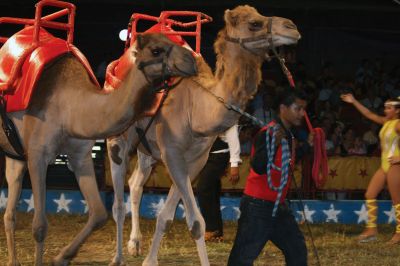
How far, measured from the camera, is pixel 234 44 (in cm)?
933

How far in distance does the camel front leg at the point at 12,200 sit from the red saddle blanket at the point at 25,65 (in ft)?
3.67

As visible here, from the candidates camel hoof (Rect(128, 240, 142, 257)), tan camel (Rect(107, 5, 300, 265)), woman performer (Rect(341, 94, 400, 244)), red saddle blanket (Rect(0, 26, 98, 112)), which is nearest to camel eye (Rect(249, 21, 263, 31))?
tan camel (Rect(107, 5, 300, 265))

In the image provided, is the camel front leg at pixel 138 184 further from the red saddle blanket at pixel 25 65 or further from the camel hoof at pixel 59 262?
the red saddle blanket at pixel 25 65

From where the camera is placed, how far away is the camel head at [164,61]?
8.25m

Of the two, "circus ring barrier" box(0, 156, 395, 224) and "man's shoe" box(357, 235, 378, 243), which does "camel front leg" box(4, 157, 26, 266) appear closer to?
"man's shoe" box(357, 235, 378, 243)

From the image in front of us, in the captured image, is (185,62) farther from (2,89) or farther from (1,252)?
(1,252)

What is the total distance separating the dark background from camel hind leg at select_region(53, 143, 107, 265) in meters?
12.7

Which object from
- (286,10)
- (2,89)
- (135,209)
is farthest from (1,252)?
(286,10)

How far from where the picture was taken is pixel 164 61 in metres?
8.26

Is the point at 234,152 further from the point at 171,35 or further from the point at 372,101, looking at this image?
the point at 372,101

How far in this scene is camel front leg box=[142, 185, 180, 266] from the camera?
9.94 m

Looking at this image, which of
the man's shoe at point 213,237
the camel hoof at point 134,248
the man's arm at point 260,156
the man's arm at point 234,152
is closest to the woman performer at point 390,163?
the man's shoe at point 213,237

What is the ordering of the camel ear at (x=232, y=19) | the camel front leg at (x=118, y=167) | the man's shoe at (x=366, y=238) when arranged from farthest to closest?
the man's shoe at (x=366, y=238), the camel front leg at (x=118, y=167), the camel ear at (x=232, y=19)

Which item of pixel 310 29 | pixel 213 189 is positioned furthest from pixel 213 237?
pixel 310 29
